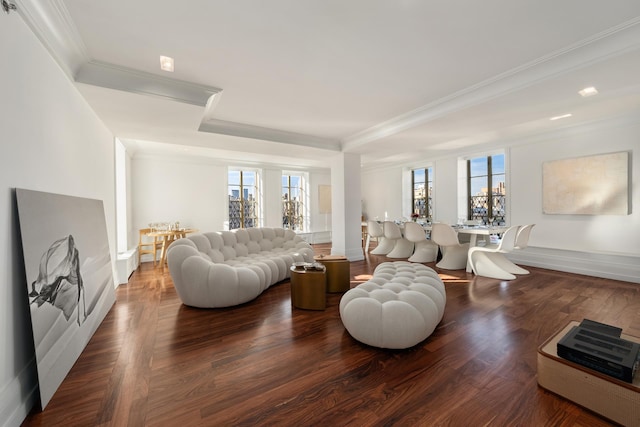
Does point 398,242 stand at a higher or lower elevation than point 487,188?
lower

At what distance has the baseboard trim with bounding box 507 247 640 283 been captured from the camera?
428 centimetres

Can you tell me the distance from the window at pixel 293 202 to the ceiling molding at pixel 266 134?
10.7 feet

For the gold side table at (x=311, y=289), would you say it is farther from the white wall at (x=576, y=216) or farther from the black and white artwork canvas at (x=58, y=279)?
the white wall at (x=576, y=216)


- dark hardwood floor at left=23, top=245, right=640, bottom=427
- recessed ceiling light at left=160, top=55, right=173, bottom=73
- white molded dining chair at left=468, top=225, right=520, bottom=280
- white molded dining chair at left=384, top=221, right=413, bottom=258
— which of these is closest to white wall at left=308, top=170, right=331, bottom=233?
white molded dining chair at left=384, top=221, right=413, bottom=258

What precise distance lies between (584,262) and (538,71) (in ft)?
12.2

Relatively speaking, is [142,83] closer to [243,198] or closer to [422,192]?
[243,198]

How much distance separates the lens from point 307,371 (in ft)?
6.53

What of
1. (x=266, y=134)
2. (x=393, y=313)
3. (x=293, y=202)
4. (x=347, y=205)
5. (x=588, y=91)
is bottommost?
(x=393, y=313)

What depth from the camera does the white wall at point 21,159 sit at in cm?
156

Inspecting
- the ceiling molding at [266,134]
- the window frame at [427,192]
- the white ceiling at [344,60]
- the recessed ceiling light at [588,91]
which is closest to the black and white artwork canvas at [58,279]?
the white ceiling at [344,60]

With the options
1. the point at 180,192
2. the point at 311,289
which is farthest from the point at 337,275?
the point at 180,192

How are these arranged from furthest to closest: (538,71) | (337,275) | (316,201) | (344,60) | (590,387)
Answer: (316,201)
(337,275)
(538,71)
(344,60)
(590,387)

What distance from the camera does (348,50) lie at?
260 centimetres

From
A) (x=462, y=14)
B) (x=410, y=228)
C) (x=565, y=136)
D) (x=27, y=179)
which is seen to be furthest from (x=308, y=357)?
(x=565, y=136)
